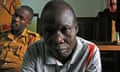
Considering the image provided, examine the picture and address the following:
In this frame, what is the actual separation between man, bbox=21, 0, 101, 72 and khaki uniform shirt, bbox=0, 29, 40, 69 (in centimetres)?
148

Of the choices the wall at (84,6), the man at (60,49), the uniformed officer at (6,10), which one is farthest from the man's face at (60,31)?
the wall at (84,6)

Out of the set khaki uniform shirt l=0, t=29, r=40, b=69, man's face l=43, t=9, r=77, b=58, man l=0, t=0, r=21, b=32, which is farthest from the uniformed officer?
man's face l=43, t=9, r=77, b=58

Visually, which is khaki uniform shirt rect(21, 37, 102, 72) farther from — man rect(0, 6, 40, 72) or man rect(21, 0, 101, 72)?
man rect(0, 6, 40, 72)

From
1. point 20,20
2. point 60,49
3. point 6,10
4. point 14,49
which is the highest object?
point 6,10

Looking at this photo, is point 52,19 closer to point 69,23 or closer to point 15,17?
point 69,23

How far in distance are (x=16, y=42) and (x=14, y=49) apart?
3.2 inches

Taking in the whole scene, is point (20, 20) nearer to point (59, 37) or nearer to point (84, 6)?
point (84, 6)

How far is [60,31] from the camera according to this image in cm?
106

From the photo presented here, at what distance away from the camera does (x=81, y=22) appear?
4453 mm

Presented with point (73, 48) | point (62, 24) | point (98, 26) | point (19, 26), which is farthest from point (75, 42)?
point (98, 26)

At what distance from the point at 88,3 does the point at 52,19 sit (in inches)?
136

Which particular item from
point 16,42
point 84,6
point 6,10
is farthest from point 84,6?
point 16,42

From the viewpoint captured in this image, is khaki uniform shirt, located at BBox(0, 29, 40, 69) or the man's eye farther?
khaki uniform shirt, located at BBox(0, 29, 40, 69)

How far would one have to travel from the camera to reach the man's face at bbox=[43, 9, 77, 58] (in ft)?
3.46
